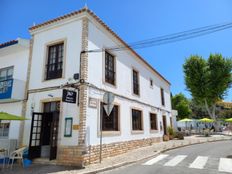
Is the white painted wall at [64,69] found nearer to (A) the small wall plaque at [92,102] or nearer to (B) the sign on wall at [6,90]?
(A) the small wall plaque at [92,102]

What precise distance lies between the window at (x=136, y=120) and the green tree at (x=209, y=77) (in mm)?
15106

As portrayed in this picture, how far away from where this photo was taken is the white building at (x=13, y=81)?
997 centimetres

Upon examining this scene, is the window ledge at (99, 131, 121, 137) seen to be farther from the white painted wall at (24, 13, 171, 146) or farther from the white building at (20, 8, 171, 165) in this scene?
the white painted wall at (24, 13, 171, 146)

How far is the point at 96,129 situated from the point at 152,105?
878 centimetres

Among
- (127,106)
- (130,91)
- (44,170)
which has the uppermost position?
(130,91)

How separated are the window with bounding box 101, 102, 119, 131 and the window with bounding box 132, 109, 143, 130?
2.28m

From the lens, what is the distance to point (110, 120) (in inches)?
418

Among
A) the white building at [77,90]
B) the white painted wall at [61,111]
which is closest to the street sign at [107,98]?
the white building at [77,90]

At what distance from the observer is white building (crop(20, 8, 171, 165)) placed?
328 inches

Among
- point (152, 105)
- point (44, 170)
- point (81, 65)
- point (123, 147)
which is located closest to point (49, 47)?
point (81, 65)

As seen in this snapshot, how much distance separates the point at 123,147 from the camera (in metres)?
11.1

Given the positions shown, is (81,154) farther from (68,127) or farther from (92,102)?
(92,102)

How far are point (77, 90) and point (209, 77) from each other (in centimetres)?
2231

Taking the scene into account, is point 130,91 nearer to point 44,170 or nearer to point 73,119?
point 73,119
